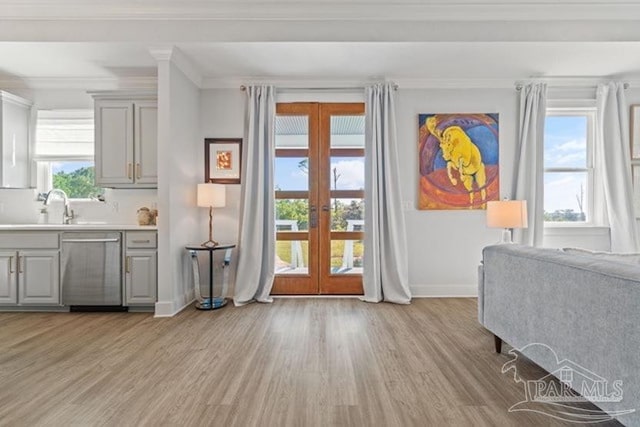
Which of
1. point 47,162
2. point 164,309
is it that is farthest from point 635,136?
point 47,162

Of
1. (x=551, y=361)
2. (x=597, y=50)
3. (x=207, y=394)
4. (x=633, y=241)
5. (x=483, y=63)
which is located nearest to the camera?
(x=551, y=361)

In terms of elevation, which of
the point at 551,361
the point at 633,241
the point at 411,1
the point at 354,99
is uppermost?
the point at 411,1

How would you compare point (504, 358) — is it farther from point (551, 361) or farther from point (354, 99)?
point (354, 99)

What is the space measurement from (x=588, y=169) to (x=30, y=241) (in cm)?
658

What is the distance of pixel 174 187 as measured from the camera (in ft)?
12.2

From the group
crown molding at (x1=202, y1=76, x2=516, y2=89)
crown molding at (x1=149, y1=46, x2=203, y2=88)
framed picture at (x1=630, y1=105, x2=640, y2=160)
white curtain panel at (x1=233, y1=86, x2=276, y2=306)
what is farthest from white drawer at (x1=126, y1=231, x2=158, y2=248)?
framed picture at (x1=630, y1=105, x2=640, y2=160)

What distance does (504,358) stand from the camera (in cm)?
260

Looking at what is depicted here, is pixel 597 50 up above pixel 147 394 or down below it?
above

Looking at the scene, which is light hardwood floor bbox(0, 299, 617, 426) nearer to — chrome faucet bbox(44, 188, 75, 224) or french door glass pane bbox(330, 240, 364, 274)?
french door glass pane bbox(330, 240, 364, 274)

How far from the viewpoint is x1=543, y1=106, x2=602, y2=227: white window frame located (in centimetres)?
453

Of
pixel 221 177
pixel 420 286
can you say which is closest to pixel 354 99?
pixel 221 177

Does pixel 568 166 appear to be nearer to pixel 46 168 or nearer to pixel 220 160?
pixel 220 160

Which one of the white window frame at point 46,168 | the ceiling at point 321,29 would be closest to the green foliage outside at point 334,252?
the ceiling at point 321,29

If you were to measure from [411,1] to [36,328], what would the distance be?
456cm
